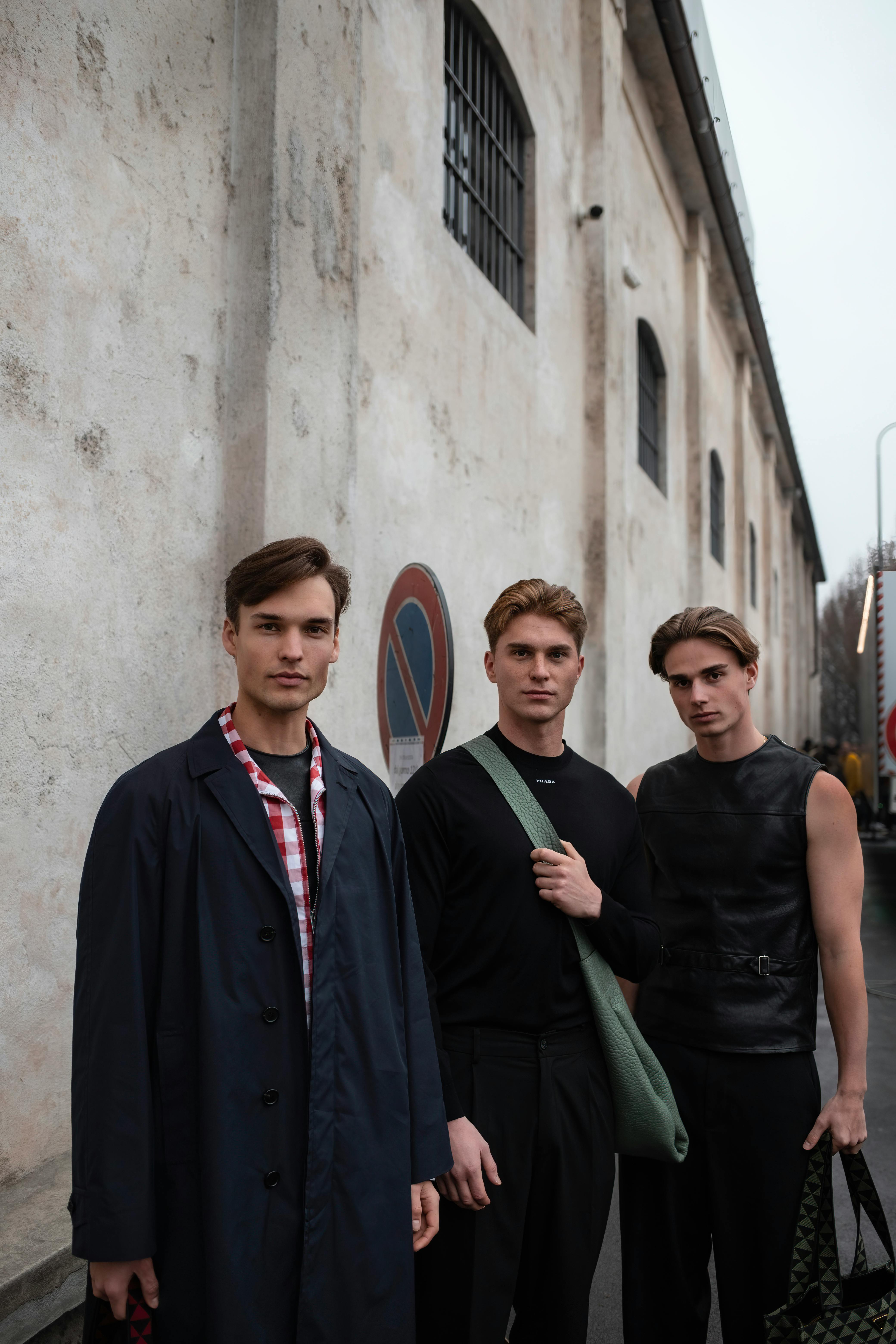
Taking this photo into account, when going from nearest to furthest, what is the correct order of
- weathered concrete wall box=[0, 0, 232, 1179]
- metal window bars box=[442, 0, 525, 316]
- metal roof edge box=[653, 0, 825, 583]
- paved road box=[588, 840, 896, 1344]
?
weathered concrete wall box=[0, 0, 232, 1179]
paved road box=[588, 840, 896, 1344]
metal window bars box=[442, 0, 525, 316]
metal roof edge box=[653, 0, 825, 583]

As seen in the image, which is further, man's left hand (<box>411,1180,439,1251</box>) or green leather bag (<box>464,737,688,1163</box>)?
green leather bag (<box>464,737,688,1163</box>)

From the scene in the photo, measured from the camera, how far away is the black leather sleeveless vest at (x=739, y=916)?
2484mm

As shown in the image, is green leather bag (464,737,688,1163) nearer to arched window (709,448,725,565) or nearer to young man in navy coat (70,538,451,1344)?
young man in navy coat (70,538,451,1344)

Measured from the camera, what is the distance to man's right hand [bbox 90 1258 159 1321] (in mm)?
1560

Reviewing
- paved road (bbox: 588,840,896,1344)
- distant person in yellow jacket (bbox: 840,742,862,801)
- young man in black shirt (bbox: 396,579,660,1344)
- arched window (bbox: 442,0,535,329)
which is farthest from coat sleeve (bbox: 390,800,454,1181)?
distant person in yellow jacket (bbox: 840,742,862,801)

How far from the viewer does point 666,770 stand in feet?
9.30

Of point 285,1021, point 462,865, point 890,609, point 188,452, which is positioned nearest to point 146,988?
point 285,1021

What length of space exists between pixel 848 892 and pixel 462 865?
102 centimetres

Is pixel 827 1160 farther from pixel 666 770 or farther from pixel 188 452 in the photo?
pixel 188 452

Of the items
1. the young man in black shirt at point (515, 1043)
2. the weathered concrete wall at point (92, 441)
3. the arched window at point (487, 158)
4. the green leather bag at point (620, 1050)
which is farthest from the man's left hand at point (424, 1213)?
the arched window at point (487, 158)

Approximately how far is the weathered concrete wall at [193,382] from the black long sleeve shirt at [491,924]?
1.19m

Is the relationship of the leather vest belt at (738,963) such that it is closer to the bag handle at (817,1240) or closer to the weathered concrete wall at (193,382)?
the bag handle at (817,1240)

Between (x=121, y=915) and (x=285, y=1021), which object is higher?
(x=121, y=915)

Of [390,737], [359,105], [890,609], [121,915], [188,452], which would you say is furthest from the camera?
[890,609]
